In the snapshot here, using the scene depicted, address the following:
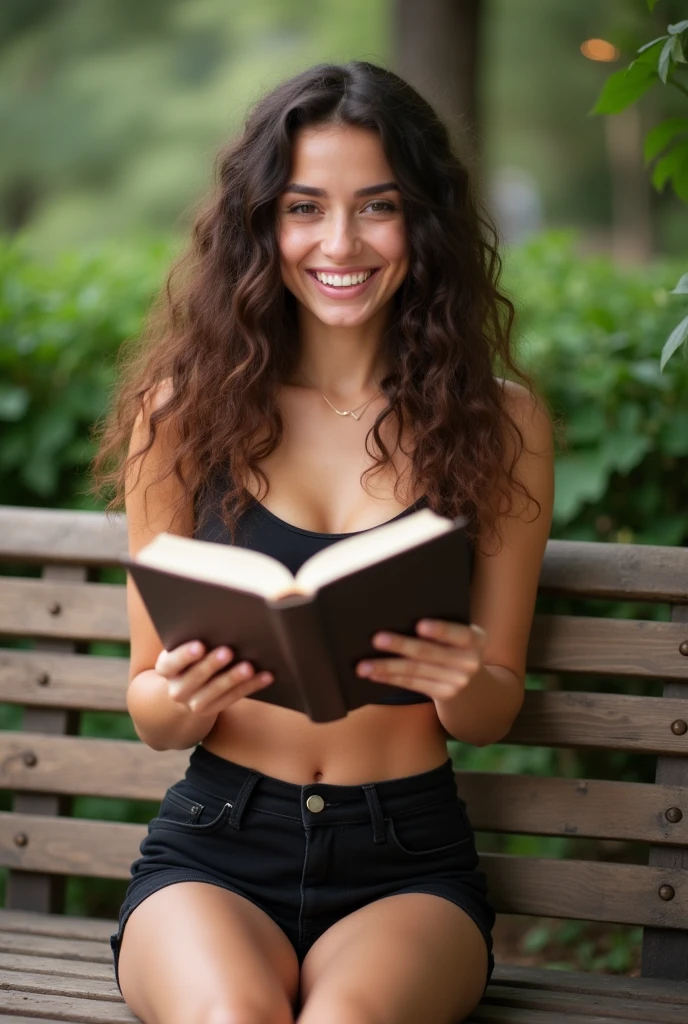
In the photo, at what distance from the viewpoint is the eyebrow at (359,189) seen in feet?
7.68

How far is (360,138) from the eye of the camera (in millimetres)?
2346

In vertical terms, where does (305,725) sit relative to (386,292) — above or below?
below

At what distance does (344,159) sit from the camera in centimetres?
234

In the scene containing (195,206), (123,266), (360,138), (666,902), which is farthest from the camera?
(123,266)

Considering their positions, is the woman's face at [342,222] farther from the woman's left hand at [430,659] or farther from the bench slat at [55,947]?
the bench slat at [55,947]

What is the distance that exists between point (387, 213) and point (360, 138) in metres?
0.15

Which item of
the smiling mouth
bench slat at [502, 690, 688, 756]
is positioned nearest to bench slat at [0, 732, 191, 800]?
bench slat at [502, 690, 688, 756]

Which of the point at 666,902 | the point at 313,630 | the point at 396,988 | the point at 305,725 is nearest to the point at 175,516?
the point at 305,725

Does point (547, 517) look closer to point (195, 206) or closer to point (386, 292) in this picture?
point (386, 292)

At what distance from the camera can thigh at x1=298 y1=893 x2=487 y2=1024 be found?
1.89 m

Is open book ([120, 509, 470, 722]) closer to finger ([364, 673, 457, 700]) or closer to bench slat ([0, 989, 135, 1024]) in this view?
finger ([364, 673, 457, 700])

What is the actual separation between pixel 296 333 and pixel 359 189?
398 millimetres

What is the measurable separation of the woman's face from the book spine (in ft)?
2.80

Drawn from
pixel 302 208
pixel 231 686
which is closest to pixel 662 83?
pixel 302 208
